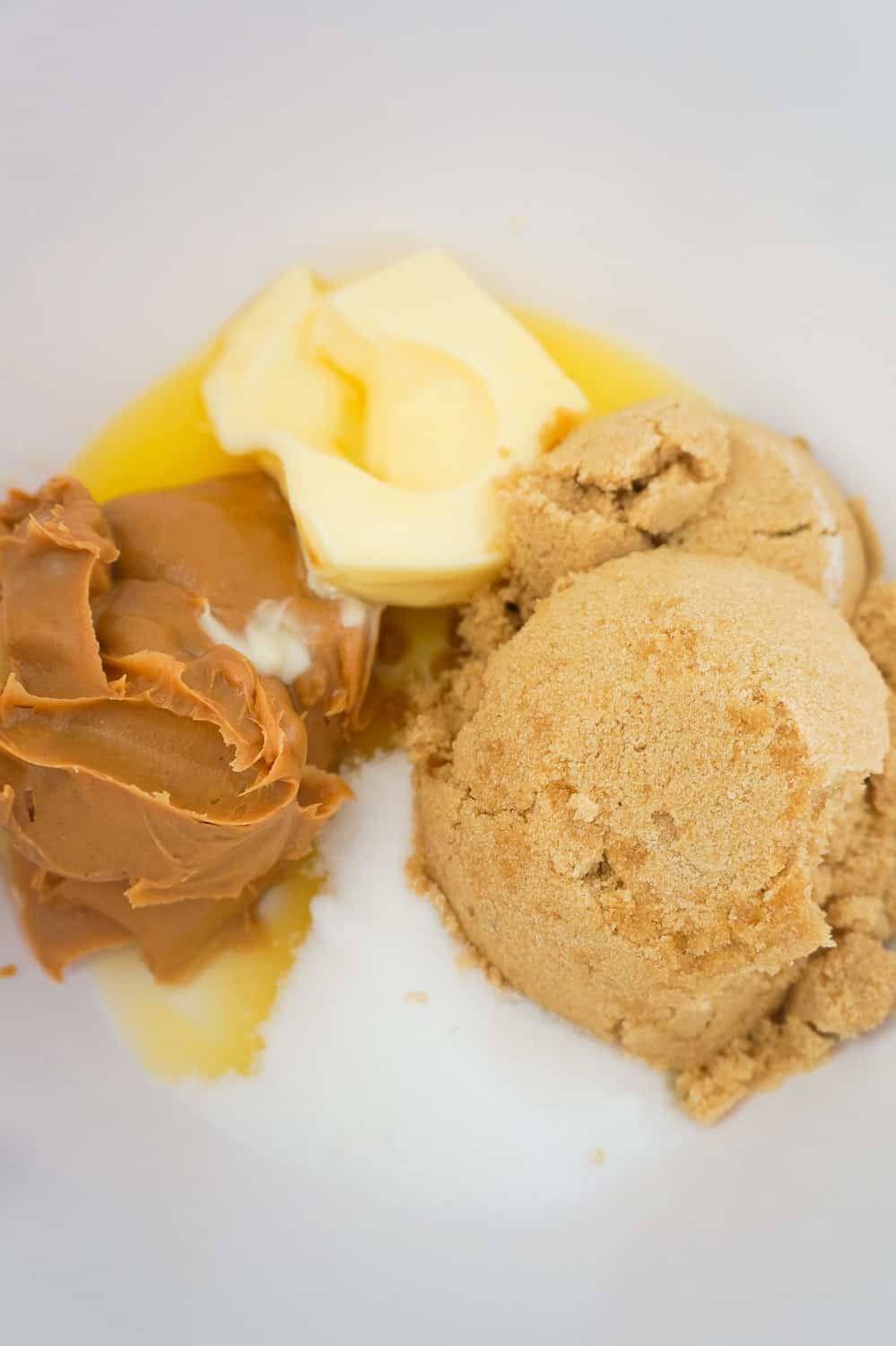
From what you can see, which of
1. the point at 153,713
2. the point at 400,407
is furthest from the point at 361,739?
the point at 400,407

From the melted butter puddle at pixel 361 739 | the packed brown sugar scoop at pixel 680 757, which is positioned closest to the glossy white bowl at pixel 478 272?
the melted butter puddle at pixel 361 739

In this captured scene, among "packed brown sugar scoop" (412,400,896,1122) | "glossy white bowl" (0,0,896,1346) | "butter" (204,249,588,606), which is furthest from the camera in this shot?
"butter" (204,249,588,606)

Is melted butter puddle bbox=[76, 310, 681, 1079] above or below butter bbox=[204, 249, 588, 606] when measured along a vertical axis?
below

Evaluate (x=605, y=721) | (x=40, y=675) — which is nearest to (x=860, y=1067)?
(x=605, y=721)

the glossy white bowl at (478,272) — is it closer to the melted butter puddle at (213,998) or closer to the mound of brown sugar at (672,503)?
the melted butter puddle at (213,998)

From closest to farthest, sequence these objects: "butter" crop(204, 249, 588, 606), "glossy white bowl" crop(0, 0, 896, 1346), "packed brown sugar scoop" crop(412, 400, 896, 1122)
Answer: "packed brown sugar scoop" crop(412, 400, 896, 1122) → "glossy white bowl" crop(0, 0, 896, 1346) → "butter" crop(204, 249, 588, 606)

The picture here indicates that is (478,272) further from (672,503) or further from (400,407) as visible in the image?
(672,503)

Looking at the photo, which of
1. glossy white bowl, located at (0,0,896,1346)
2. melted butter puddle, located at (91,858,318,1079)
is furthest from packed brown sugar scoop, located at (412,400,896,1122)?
melted butter puddle, located at (91,858,318,1079)

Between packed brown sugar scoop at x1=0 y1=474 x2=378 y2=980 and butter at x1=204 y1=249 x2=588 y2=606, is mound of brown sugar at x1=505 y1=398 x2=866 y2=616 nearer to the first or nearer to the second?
butter at x1=204 y1=249 x2=588 y2=606
